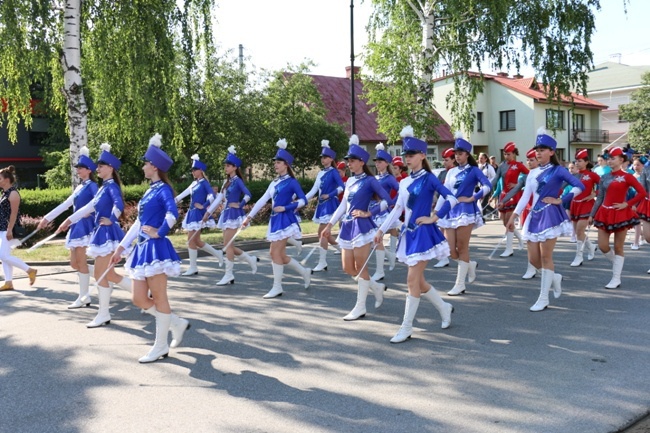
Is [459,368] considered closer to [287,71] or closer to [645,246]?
[645,246]

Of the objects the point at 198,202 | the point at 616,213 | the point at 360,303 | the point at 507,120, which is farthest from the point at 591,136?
the point at 360,303

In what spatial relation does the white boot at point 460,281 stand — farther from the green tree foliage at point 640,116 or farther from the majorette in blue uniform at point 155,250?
the green tree foliage at point 640,116

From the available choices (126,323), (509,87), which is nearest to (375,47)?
(126,323)

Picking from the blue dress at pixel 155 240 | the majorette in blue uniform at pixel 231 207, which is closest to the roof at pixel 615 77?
the majorette in blue uniform at pixel 231 207

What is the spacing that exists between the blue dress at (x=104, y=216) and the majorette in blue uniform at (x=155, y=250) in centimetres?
147

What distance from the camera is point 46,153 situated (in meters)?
38.5

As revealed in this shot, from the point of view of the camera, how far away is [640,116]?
173 feet

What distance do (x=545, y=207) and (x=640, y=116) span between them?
51143 mm

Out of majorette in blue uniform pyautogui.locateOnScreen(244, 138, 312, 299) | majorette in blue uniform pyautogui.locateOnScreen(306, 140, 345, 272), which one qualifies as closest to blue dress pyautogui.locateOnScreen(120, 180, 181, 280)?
majorette in blue uniform pyautogui.locateOnScreen(244, 138, 312, 299)

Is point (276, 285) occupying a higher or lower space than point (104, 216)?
lower

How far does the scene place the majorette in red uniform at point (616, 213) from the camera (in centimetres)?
916

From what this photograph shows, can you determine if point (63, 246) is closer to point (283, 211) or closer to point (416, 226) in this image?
point (283, 211)

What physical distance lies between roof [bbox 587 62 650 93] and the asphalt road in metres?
69.6

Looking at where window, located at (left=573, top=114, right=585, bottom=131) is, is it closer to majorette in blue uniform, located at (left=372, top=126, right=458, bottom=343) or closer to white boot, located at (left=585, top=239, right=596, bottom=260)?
white boot, located at (left=585, top=239, right=596, bottom=260)
